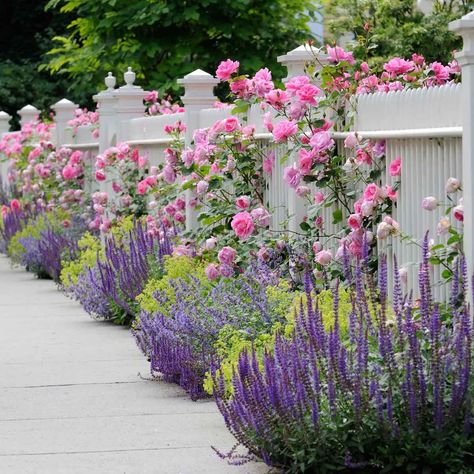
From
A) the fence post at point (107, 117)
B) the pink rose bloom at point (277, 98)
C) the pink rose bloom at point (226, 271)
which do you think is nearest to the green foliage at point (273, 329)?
the pink rose bloom at point (226, 271)

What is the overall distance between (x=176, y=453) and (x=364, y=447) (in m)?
1.00

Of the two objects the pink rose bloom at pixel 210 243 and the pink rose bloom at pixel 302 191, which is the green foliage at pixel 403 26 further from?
the pink rose bloom at pixel 302 191

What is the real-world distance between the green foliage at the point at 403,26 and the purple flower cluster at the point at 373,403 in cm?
1033

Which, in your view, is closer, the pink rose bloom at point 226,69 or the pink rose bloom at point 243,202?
the pink rose bloom at point 226,69

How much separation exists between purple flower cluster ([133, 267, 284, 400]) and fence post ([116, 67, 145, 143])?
5.60 m

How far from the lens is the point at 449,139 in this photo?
593 cm

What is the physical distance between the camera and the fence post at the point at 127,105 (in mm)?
13070

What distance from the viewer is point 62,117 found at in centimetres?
1677

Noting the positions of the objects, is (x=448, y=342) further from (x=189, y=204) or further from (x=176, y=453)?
(x=189, y=204)

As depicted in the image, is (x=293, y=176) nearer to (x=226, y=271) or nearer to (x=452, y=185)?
(x=226, y=271)

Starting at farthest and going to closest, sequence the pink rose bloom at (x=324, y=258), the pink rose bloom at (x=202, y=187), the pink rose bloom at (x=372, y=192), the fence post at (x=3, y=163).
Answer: the fence post at (x=3, y=163) → the pink rose bloom at (x=202, y=187) → the pink rose bloom at (x=324, y=258) → the pink rose bloom at (x=372, y=192)

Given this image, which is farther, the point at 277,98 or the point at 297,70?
the point at 297,70

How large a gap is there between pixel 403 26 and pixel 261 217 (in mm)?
7954

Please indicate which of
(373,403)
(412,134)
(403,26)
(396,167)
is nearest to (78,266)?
(396,167)
